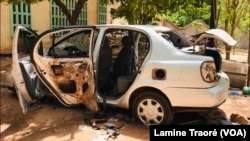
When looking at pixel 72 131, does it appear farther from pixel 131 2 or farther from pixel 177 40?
pixel 131 2

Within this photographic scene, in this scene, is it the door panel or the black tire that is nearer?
the black tire

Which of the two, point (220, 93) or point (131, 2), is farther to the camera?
point (131, 2)

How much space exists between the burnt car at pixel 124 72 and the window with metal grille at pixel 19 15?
6686 millimetres

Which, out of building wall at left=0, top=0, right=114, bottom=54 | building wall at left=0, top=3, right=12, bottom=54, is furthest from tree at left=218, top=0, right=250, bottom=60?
building wall at left=0, top=3, right=12, bottom=54

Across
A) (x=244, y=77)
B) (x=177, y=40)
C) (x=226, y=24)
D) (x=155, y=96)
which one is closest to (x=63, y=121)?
(x=155, y=96)

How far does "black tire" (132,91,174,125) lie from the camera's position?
458cm

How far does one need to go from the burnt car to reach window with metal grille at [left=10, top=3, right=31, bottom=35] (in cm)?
669

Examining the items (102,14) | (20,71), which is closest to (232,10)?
(102,14)

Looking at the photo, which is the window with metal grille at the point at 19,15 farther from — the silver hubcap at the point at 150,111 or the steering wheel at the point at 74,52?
the silver hubcap at the point at 150,111

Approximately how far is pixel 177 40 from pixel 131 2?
3.97 m

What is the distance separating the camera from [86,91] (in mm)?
5059

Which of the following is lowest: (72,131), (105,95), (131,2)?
(72,131)

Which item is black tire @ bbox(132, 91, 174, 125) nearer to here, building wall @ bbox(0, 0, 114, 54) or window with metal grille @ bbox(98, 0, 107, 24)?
building wall @ bbox(0, 0, 114, 54)

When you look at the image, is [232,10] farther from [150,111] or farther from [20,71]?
[20,71]
